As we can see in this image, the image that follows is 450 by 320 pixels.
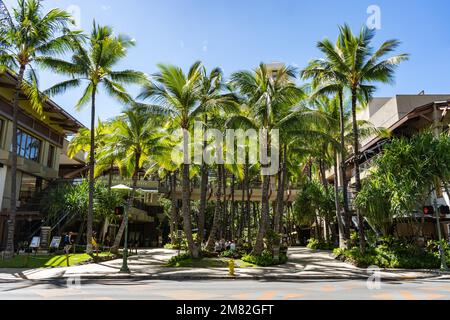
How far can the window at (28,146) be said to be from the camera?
3036 cm

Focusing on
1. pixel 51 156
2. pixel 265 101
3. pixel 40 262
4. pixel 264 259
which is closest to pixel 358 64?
pixel 265 101

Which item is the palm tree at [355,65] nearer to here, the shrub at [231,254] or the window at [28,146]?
the shrub at [231,254]

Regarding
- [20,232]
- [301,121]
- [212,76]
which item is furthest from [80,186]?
[301,121]

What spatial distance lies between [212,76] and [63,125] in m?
18.7

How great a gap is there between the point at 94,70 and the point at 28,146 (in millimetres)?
12165

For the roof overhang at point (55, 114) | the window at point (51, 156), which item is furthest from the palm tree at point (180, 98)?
the window at point (51, 156)

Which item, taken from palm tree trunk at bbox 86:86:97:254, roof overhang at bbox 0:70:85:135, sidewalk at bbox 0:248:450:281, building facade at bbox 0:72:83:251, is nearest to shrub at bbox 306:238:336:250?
sidewalk at bbox 0:248:450:281

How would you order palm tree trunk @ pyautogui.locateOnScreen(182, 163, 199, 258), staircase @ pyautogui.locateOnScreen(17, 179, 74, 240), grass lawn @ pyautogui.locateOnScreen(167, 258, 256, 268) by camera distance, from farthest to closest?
1. staircase @ pyautogui.locateOnScreen(17, 179, 74, 240)
2. palm tree trunk @ pyautogui.locateOnScreen(182, 163, 199, 258)
3. grass lawn @ pyautogui.locateOnScreen(167, 258, 256, 268)

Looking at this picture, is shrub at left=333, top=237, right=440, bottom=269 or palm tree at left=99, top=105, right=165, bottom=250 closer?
shrub at left=333, top=237, right=440, bottom=269

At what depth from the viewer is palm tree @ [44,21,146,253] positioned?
76.0 ft

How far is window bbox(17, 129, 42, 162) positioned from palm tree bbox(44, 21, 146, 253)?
28.9 ft

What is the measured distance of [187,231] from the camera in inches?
846

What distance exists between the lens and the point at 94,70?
2406 centimetres

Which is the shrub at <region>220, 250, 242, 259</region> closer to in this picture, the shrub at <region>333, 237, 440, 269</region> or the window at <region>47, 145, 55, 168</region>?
the shrub at <region>333, 237, 440, 269</region>
